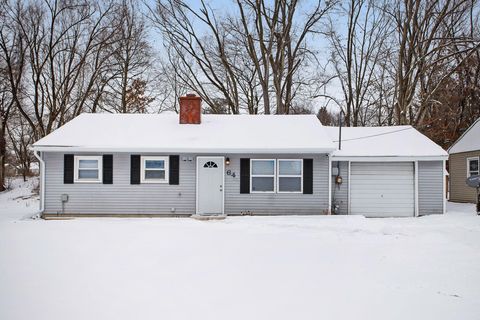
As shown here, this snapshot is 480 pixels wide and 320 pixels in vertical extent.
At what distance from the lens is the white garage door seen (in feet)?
46.5

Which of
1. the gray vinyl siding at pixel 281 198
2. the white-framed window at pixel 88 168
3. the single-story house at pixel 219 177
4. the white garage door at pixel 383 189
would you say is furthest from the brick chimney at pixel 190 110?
the white garage door at pixel 383 189

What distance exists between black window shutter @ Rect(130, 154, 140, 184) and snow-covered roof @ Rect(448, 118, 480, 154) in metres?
14.3

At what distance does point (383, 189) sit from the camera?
1425 cm

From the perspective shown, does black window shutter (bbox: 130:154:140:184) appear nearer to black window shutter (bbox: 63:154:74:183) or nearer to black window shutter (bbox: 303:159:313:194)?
black window shutter (bbox: 63:154:74:183)

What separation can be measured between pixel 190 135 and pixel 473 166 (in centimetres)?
1286

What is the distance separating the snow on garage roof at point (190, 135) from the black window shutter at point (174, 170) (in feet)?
1.62

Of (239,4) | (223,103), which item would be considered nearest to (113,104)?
(223,103)

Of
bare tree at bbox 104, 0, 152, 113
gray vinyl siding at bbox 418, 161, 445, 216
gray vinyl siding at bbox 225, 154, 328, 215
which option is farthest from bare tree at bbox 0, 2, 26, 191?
gray vinyl siding at bbox 418, 161, 445, 216

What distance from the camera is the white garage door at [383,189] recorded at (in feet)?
46.5

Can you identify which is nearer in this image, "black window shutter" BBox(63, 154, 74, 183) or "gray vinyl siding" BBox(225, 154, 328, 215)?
"black window shutter" BBox(63, 154, 74, 183)

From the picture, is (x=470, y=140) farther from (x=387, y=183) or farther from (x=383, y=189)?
(x=383, y=189)

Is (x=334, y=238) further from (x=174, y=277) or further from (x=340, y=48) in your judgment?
(x=340, y=48)

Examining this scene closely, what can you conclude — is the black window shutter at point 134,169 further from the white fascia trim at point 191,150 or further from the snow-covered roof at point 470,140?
the snow-covered roof at point 470,140

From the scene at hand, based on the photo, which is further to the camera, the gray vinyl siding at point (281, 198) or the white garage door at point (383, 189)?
the white garage door at point (383, 189)
